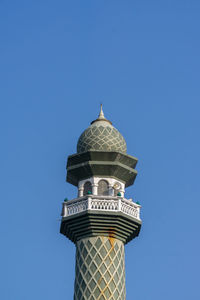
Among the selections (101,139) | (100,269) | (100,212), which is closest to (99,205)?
(100,212)

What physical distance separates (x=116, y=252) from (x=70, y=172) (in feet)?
19.8

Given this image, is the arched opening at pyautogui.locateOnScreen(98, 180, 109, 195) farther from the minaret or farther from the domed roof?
the domed roof

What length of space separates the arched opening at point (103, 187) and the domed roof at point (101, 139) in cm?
196

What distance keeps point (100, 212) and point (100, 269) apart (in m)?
3.21

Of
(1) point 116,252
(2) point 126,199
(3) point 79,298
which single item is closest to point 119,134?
(2) point 126,199

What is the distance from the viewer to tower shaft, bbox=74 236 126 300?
1537 inches

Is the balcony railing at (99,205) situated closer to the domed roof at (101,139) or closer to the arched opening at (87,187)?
the arched opening at (87,187)

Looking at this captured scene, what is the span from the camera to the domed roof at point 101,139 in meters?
43.8

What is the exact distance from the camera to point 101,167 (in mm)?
43250

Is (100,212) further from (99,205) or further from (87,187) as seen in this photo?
(87,187)

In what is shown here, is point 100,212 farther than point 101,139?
No

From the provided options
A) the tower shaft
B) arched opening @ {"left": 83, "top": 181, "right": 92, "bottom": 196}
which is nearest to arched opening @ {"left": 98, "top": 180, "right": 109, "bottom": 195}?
arched opening @ {"left": 83, "top": 181, "right": 92, "bottom": 196}

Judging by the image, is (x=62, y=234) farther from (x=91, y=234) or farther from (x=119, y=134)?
(x=119, y=134)

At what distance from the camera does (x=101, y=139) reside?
44031mm
